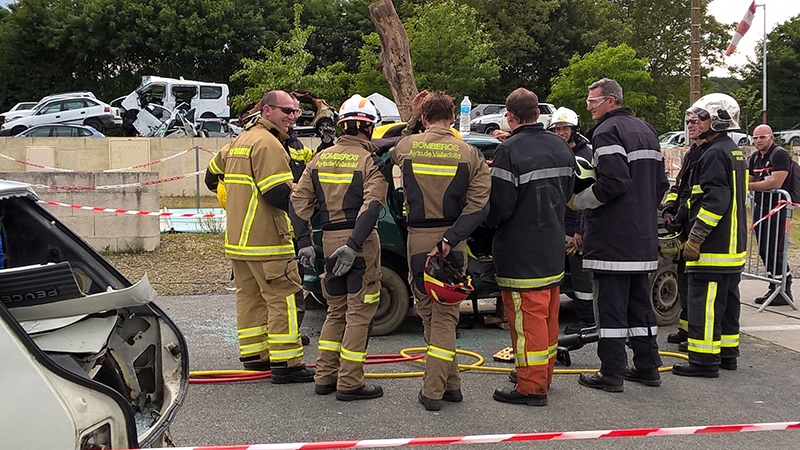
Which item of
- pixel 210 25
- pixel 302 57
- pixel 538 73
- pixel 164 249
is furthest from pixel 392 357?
pixel 538 73

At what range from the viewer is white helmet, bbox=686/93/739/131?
212 inches

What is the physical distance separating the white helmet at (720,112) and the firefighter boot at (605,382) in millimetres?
1996

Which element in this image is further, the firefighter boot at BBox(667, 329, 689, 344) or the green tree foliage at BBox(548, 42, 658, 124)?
the green tree foliage at BBox(548, 42, 658, 124)

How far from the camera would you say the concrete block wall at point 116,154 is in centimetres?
1931

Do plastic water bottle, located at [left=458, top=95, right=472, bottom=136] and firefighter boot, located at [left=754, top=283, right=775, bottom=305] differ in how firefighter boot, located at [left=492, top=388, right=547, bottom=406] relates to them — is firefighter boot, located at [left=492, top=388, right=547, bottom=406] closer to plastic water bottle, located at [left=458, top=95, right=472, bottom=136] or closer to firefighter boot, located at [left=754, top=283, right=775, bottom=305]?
firefighter boot, located at [left=754, top=283, right=775, bottom=305]

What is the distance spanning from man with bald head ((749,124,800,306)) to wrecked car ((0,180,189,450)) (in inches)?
267

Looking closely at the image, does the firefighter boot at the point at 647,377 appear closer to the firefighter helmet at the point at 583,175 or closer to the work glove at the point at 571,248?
the work glove at the point at 571,248

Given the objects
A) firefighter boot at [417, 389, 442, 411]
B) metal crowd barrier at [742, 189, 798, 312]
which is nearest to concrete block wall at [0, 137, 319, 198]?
metal crowd barrier at [742, 189, 798, 312]

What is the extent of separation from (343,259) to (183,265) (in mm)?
5702

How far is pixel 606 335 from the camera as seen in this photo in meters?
5.02

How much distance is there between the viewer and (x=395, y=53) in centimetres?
941

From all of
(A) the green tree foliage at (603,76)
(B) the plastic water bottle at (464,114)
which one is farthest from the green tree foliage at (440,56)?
Answer: (B) the plastic water bottle at (464,114)

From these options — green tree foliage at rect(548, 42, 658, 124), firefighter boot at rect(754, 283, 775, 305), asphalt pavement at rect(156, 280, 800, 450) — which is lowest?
asphalt pavement at rect(156, 280, 800, 450)

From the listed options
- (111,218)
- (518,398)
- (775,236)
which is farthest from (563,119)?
(111,218)
